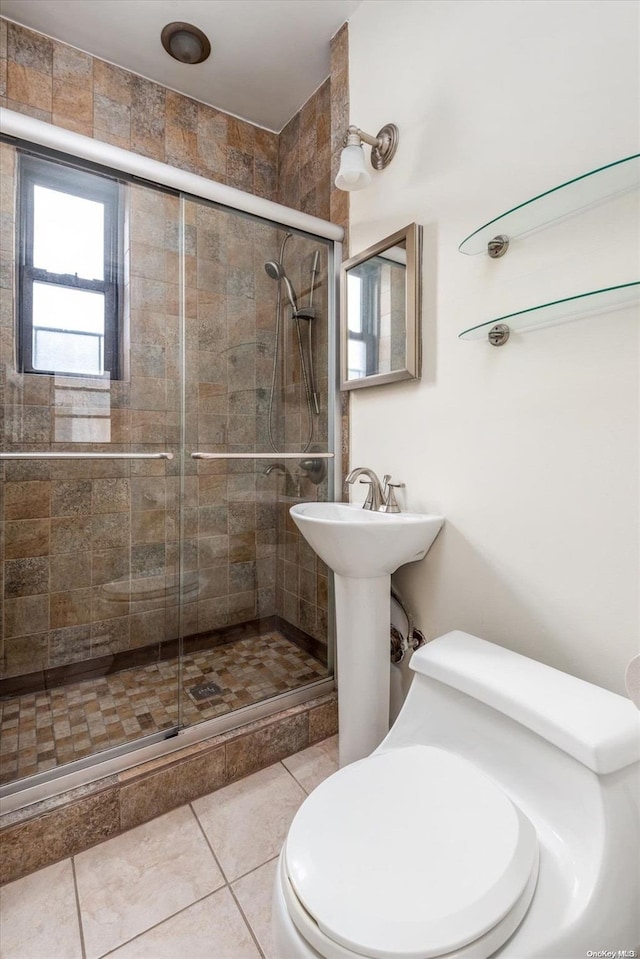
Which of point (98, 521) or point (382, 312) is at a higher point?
point (382, 312)

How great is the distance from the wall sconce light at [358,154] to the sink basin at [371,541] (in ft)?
3.44

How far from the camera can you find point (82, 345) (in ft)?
4.89

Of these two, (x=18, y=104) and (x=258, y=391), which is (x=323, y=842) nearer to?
(x=258, y=391)

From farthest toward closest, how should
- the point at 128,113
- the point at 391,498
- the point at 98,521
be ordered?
the point at 128,113
the point at 98,521
the point at 391,498

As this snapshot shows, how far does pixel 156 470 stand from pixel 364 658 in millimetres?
907

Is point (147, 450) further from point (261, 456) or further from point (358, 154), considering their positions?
point (358, 154)

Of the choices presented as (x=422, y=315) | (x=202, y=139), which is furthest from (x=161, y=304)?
(x=202, y=139)

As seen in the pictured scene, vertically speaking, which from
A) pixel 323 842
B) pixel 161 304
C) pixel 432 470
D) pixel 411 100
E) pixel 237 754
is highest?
pixel 411 100

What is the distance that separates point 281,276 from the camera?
1730 mm

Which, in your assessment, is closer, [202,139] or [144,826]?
[144,826]

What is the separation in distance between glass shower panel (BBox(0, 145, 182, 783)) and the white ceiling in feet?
2.93

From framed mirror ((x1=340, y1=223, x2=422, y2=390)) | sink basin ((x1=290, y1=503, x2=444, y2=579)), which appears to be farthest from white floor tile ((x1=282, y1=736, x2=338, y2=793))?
framed mirror ((x1=340, y1=223, x2=422, y2=390))

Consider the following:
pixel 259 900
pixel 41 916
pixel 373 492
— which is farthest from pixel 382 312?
pixel 41 916

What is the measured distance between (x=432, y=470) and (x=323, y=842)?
3.21 feet
